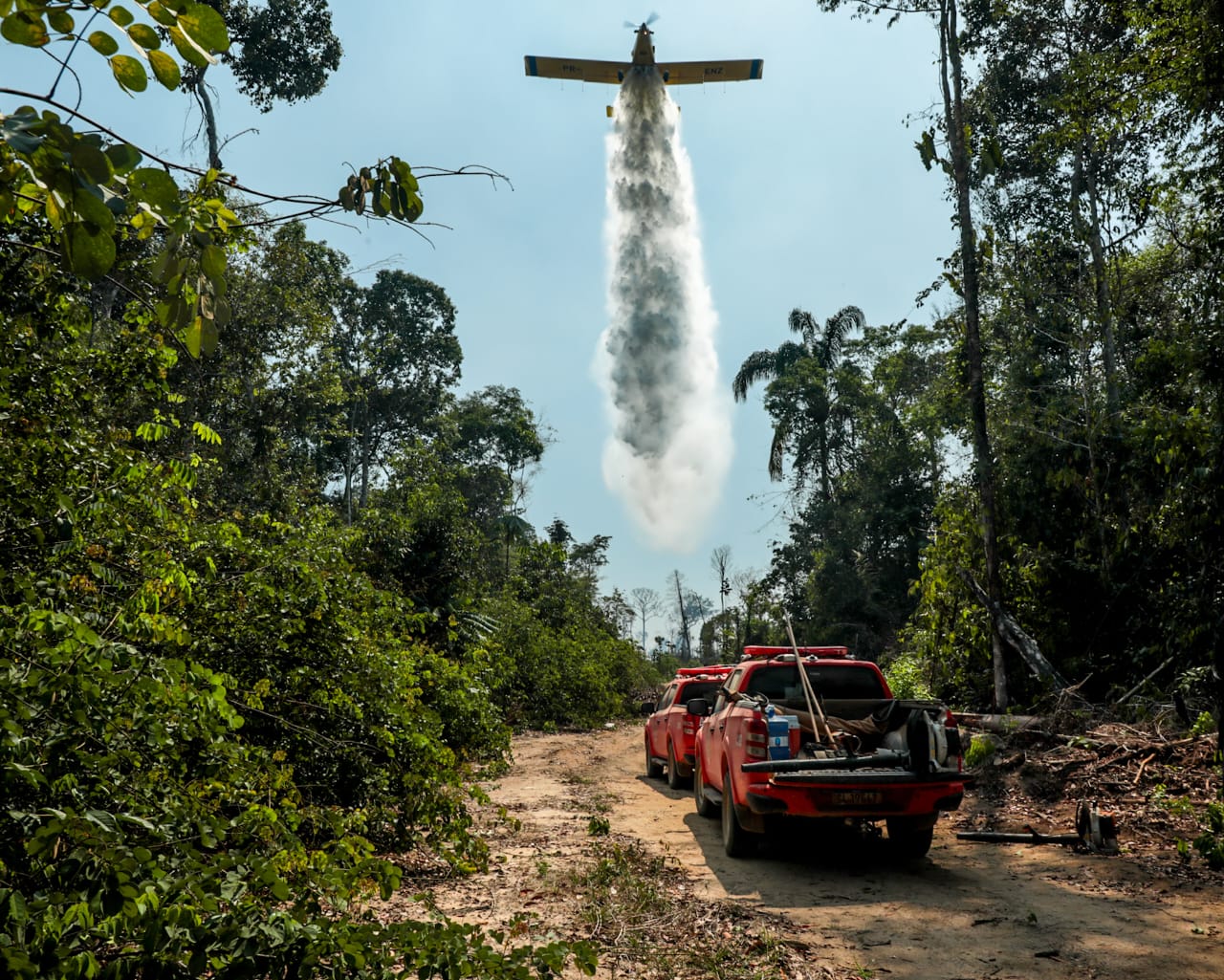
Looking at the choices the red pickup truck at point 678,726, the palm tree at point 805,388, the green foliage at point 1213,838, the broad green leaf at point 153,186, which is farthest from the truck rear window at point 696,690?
the palm tree at point 805,388

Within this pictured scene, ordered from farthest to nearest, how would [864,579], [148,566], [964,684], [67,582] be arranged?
[864,579] → [964,684] → [148,566] → [67,582]

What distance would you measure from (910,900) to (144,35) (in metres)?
7.44

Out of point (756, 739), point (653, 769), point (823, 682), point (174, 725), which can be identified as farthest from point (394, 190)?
point (653, 769)

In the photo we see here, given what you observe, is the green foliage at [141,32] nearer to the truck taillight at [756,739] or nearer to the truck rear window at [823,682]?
the truck taillight at [756,739]

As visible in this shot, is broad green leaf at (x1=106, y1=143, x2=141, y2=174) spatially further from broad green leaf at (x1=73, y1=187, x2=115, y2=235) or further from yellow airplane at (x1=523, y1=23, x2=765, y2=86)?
yellow airplane at (x1=523, y1=23, x2=765, y2=86)

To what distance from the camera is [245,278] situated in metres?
25.0

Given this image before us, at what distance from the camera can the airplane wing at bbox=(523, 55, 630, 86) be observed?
25.4 metres

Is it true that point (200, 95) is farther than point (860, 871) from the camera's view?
Yes

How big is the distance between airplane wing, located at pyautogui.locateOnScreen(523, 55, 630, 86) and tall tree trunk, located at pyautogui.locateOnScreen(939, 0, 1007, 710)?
10.1m

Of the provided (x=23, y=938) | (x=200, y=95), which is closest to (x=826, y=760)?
(x=23, y=938)

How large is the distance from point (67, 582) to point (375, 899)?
342 centimetres

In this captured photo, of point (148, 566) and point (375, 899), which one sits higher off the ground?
point (148, 566)

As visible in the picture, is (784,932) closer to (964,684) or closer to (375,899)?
(375,899)

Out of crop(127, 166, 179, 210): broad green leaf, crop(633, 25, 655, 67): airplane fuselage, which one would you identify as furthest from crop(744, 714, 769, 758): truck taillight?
crop(633, 25, 655, 67): airplane fuselage
